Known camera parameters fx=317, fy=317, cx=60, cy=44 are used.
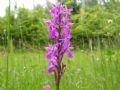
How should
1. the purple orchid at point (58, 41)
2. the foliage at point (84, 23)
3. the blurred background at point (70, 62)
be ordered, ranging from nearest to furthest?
the purple orchid at point (58, 41) → the blurred background at point (70, 62) → the foliage at point (84, 23)

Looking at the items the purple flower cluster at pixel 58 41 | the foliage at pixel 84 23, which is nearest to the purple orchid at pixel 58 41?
the purple flower cluster at pixel 58 41

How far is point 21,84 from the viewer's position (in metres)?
2.64

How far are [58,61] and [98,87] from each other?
1.37 meters

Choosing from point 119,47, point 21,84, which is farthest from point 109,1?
point 21,84

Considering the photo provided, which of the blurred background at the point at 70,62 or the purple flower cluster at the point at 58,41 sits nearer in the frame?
the purple flower cluster at the point at 58,41

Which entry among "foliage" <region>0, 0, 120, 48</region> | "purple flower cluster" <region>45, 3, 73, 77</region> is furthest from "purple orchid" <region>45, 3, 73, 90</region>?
"foliage" <region>0, 0, 120, 48</region>

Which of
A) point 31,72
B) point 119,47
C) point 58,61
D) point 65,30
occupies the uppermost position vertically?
point 65,30

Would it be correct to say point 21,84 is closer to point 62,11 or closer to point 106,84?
point 106,84

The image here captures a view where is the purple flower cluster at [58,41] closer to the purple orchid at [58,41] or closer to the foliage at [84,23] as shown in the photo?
the purple orchid at [58,41]

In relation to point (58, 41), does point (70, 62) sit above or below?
below

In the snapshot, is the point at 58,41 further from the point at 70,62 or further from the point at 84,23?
the point at 84,23

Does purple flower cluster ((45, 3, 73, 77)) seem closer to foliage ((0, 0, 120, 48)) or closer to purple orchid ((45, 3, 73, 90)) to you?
purple orchid ((45, 3, 73, 90))

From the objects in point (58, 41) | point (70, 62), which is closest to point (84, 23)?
point (70, 62)

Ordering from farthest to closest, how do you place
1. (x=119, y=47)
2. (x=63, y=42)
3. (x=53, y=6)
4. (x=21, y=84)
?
1. (x=119, y=47)
2. (x=21, y=84)
3. (x=53, y=6)
4. (x=63, y=42)
